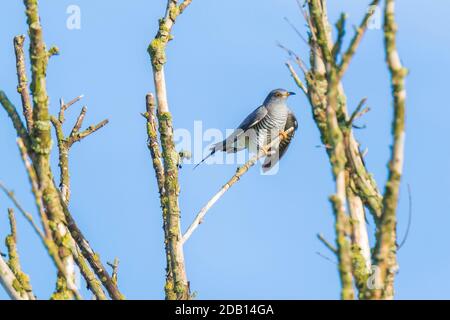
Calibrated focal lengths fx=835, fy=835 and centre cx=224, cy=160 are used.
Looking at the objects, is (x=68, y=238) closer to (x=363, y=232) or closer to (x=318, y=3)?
(x=363, y=232)

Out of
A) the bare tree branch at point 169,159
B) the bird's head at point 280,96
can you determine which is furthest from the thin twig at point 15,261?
the bird's head at point 280,96

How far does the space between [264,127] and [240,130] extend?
368 millimetres

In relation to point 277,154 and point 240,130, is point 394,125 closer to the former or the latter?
point 277,154

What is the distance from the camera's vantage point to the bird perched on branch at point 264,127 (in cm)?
1089

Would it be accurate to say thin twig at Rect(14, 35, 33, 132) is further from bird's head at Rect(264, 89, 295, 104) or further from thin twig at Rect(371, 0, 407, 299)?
bird's head at Rect(264, 89, 295, 104)

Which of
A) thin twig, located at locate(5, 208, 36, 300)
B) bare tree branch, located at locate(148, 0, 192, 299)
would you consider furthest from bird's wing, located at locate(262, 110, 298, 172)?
thin twig, located at locate(5, 208, 36, 300)

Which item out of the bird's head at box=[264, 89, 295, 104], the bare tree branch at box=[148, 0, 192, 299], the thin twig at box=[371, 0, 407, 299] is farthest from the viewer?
the bird's head at box=[264, 89, 295, 104]

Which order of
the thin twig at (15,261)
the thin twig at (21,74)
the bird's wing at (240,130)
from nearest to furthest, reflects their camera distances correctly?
the thin twig at (15,261), the thin twig at (21,74), the bird's wing at (240,130)

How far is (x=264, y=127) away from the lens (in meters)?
11.1

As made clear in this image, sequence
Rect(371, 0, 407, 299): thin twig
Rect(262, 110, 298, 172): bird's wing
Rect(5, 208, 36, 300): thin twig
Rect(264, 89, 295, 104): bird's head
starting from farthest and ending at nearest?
Rect(264, 89, 295, 104): bird's head < Rect(262, 110, 298, 172): bird's wing < Rect(5, 208, 36, 300): thin twig < Rect(371, 0, 407, 299): thin twig

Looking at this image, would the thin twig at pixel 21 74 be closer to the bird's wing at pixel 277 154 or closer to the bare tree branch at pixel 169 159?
the bare tree branch at pixel 169 159

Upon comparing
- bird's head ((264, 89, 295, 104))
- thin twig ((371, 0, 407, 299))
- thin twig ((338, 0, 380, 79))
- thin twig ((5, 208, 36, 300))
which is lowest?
thin twig ((5, 208, 36, 300))

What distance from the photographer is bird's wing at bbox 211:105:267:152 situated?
420 inches

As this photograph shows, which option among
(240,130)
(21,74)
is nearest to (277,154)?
(240,130)
